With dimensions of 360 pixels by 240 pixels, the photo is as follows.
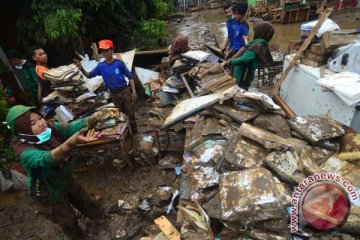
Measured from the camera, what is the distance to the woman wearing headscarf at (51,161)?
2377 mm

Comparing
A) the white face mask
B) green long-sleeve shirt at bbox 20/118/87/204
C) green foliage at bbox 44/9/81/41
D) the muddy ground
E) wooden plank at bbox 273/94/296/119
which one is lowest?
the muddy ground

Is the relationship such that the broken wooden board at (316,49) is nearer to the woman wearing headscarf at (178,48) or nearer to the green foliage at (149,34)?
the woman wearing headscarf at (178,48)

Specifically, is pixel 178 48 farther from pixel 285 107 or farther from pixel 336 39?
pixel 336 39

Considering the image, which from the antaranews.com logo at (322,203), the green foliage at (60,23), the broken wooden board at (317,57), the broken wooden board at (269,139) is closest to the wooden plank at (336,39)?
the broken wooden board at (317,57)

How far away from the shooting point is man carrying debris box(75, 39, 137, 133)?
4.53 metres

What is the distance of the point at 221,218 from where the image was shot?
71.4 inches

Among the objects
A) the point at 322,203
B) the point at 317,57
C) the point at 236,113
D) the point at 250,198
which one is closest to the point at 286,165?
the point at 322,203

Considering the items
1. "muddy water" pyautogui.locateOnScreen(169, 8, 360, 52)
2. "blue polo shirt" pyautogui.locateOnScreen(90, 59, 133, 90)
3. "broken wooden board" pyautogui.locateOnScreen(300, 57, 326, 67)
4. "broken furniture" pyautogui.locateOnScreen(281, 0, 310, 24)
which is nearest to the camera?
"broken wooden board" pyautogui.locateOnScreen(300, 57, 326, 67)

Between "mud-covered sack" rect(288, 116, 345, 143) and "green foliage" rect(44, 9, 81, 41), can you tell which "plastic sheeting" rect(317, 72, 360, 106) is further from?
"green foliage" rect(44, 9, 81, 41)

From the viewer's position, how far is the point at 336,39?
11.9ft

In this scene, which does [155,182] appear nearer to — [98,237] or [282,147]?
[98,237]

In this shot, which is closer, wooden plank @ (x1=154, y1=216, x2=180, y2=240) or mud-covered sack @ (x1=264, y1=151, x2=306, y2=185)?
mud-covered sack @ (x1=264, y1=151, x2=306, y2=185)

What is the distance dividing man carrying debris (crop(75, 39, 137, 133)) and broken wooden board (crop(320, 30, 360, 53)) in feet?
11.1

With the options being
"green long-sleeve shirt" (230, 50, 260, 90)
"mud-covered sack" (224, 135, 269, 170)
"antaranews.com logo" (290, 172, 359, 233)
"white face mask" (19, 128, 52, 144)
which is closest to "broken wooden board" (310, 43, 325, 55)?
"green long-sleeve shirt" (230, 50, 260, 90)
